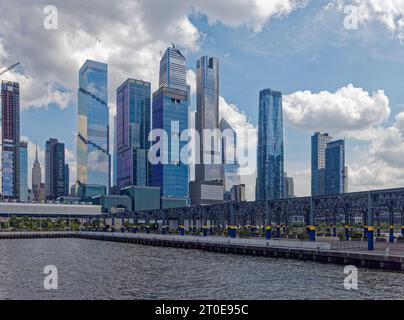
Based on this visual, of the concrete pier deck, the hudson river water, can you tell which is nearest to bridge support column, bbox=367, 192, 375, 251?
the concrete pier deck

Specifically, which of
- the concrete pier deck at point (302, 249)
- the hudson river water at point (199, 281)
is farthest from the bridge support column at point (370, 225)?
the hudson river water at point (199, 281)

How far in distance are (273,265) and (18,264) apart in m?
41.8

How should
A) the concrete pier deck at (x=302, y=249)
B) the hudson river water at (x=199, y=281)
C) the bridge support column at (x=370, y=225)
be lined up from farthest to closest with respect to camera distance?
the bridge support column at (x=370, y=225)
the concrete pier deck at (x=302, y=249)
the hudson river water at (x=199, y=281)

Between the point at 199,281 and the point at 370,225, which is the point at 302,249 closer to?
the point at 370,225

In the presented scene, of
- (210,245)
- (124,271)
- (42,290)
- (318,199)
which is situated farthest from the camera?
(210,245)

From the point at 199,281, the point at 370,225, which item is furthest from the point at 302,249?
the point at 199,281

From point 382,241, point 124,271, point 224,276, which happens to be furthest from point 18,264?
point 382,241

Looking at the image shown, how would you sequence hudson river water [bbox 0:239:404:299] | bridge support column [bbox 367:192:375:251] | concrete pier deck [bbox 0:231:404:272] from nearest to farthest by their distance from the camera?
hudson river water [bbox 0:239:404:299] < concrete pier deck [bbox 0:231:404:272] < bridge support column [bbox 367:192:375:251]

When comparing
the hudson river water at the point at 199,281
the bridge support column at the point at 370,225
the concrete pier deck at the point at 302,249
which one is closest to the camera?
the hudson river water at the point at 199,281

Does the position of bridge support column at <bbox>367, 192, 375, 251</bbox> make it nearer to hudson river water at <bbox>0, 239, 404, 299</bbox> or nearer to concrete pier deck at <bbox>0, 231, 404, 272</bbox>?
concrete pier deck at <bbox>0, 231, 404, 272</bbox>

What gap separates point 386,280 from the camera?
4969cm

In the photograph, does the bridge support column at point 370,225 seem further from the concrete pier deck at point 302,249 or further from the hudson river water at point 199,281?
the hudson river water at point 199,281
